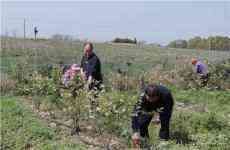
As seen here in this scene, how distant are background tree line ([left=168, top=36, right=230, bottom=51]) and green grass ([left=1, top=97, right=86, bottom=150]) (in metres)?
32.5

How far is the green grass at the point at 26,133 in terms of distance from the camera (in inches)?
271

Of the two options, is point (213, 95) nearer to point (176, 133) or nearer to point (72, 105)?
point (176, 133)

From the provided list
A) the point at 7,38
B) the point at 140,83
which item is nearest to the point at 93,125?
the point at 140,83

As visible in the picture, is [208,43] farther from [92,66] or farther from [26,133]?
[26,133]

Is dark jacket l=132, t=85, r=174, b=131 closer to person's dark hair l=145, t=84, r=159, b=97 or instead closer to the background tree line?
person's dark hair l=145, t=84, r=159, b=97

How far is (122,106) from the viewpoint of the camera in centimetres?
740

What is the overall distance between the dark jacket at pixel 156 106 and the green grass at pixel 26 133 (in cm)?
93

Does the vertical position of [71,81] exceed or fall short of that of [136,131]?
it exceeds it

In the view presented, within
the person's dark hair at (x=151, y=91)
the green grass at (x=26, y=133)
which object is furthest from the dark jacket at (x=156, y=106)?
the green grass at (x=26, y=133)

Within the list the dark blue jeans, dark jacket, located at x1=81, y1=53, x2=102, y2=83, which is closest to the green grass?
the dark blue jeans

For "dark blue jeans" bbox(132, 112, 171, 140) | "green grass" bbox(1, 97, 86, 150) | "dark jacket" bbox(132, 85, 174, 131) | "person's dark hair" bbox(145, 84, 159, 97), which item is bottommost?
"green grass" bbox(1, 97, 86, 150)

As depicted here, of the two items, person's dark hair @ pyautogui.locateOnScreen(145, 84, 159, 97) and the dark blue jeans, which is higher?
person's dark hair @ pyautogui.locateOnScreen(145, 84, 159, 97)

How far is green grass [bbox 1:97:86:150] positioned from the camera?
22.6 feet

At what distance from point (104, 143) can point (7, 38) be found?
1975 cm
